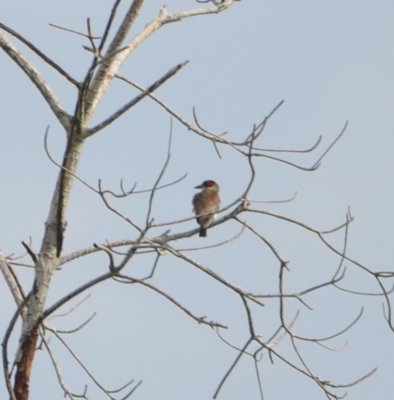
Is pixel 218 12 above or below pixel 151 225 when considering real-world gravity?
above

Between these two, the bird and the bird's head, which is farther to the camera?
the bird's head

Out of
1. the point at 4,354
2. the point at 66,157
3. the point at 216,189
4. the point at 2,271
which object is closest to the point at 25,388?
the point at 4,354

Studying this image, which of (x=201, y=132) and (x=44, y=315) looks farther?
(x=201, y=132)

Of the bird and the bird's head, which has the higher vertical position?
the bird's head

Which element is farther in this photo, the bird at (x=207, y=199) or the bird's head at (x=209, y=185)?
the bird's head at (x=209, y=185)

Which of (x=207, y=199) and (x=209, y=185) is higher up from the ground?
(x=209, y=185)

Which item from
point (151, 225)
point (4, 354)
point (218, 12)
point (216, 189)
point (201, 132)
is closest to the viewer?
point (151, 225)

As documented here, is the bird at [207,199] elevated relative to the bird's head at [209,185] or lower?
lower

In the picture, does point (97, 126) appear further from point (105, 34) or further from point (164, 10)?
point (164, 10)

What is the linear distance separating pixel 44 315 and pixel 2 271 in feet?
1.31

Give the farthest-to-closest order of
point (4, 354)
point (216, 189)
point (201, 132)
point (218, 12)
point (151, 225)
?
point (216, 189), point (218, 12), point (201, 132), point (4, 354), point (151, 225)

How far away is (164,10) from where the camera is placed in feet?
21.6

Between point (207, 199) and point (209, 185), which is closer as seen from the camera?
point (207, 199)

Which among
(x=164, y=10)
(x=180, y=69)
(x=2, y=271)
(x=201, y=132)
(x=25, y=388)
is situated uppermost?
(x=164, y=10)
